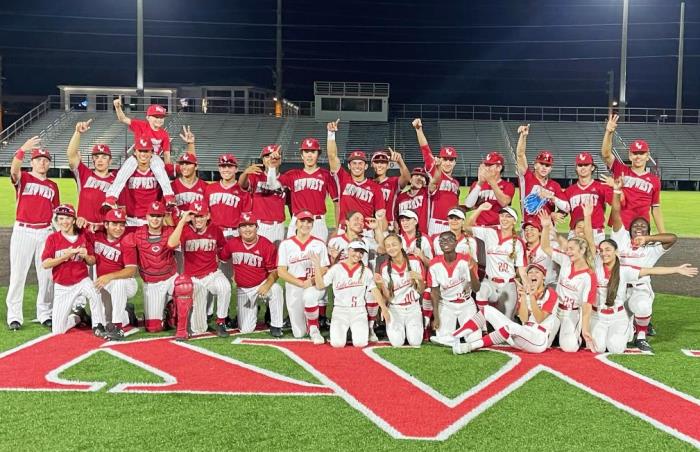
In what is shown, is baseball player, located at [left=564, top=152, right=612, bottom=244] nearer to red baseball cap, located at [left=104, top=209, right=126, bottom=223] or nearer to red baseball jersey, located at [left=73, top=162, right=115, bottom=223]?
red baseball cap, located at [left=104, top=209, right=126, bottom=223]

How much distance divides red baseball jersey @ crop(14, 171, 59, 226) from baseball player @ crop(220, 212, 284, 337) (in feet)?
6.73

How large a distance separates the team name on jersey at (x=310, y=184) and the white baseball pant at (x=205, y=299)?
149cm

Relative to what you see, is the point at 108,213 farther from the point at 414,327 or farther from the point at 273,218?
the point at 414,327

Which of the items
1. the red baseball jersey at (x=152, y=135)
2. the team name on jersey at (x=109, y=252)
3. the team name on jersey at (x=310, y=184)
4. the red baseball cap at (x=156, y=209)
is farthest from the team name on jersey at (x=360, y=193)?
the team name on jersey at (x=109, y=252)

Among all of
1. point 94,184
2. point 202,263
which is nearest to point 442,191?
point 202,263

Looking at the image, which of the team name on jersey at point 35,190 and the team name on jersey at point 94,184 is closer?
the team name on jersey at point 35,190

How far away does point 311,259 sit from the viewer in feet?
24.0

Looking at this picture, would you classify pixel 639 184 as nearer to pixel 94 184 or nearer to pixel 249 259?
pixel 249 259

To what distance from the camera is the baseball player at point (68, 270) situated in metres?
7.30

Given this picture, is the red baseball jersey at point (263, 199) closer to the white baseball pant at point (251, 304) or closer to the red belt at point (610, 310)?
the white baseball pant at point (251, 304)

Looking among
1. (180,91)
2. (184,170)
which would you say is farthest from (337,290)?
(180,91)

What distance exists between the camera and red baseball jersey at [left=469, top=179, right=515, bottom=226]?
27.4ft

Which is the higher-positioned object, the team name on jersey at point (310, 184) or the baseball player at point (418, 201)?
the team name on jersey at point (310, 184)

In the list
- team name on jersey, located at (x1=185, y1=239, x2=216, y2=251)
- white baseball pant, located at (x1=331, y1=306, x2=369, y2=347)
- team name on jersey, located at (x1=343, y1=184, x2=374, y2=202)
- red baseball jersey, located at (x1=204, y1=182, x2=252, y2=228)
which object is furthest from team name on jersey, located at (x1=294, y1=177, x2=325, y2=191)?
white baseball pant, located at (x1=331, y1=306, x2=369, y2=347)
